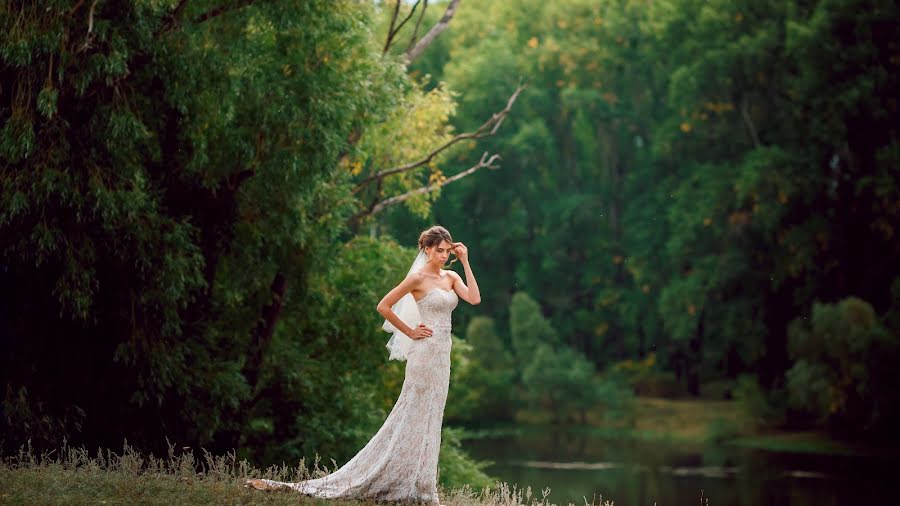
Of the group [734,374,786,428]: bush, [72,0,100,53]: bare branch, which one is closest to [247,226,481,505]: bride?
[72,0,100,53]: bare branch

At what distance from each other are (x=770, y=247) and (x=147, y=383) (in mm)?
27940

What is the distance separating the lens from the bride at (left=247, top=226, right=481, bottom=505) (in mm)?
8531

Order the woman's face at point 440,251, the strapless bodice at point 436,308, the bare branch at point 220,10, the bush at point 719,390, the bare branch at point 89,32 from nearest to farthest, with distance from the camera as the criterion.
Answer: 1. the woman's face at point 440,251
2. the strapless bodice at point 436,308
3. the bare branch at point 89,32
4. the bare branch at point 220,10
5. the bush at point 719,390

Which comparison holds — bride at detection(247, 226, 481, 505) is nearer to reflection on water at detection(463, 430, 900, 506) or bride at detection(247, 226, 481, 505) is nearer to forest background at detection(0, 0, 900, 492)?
forest background at detection(0, 0, 900, 492)

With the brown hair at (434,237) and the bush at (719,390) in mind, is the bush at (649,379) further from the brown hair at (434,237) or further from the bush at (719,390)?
the brown hair at (434,237)

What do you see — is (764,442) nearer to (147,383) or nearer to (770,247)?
(770,247)

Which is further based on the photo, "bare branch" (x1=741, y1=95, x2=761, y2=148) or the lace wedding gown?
"bare branch" (x1=741, y1=95, x2=761, y2=148)

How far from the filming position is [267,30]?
618 inches

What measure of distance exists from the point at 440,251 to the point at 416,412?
3.72 ft

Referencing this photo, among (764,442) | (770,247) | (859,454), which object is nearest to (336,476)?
(859,454)

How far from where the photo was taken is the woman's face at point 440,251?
8.62m

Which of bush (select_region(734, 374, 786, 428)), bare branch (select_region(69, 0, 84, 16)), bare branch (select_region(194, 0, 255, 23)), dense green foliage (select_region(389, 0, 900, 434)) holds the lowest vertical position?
bush (select_region(734, 374, 786, 428))

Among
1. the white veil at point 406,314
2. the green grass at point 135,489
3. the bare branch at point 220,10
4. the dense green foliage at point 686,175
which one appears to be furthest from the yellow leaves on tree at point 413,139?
the dense green foliage at point 686,175

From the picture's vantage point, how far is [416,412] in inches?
338
